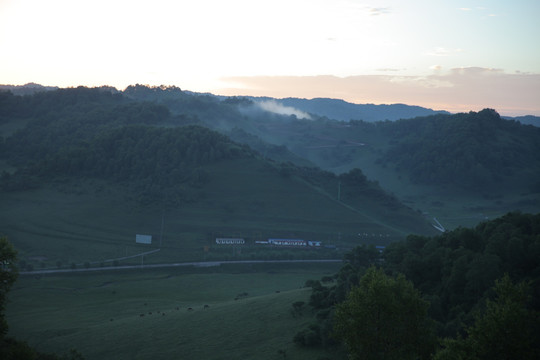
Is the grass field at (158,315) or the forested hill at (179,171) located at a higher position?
the forested hill at (179,171)

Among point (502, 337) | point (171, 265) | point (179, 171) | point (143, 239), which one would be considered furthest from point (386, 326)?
point (179, 171)

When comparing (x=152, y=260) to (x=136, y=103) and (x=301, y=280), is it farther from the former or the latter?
(x=136, y=103)

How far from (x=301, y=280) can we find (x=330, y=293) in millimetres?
29997

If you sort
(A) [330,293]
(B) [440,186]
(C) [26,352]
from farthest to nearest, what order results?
(B) [440,186], (A) [330,293], (C) [26,352]

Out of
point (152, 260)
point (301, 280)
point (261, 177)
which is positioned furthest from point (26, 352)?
point (261, 177)

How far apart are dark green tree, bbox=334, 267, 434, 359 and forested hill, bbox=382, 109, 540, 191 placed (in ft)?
458

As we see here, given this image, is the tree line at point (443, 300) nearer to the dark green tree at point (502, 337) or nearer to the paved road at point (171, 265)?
the dark green tree at point (502, 337)

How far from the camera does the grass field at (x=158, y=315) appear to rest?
32.2 meters

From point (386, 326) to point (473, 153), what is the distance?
157 metres

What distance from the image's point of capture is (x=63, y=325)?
4109cm

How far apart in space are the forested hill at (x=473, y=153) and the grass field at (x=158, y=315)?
108m

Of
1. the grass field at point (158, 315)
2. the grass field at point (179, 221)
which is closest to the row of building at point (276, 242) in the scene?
the grass field at point (179, 221)

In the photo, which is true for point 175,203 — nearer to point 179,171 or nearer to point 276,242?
point 179,171

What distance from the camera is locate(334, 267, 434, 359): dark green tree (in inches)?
692
